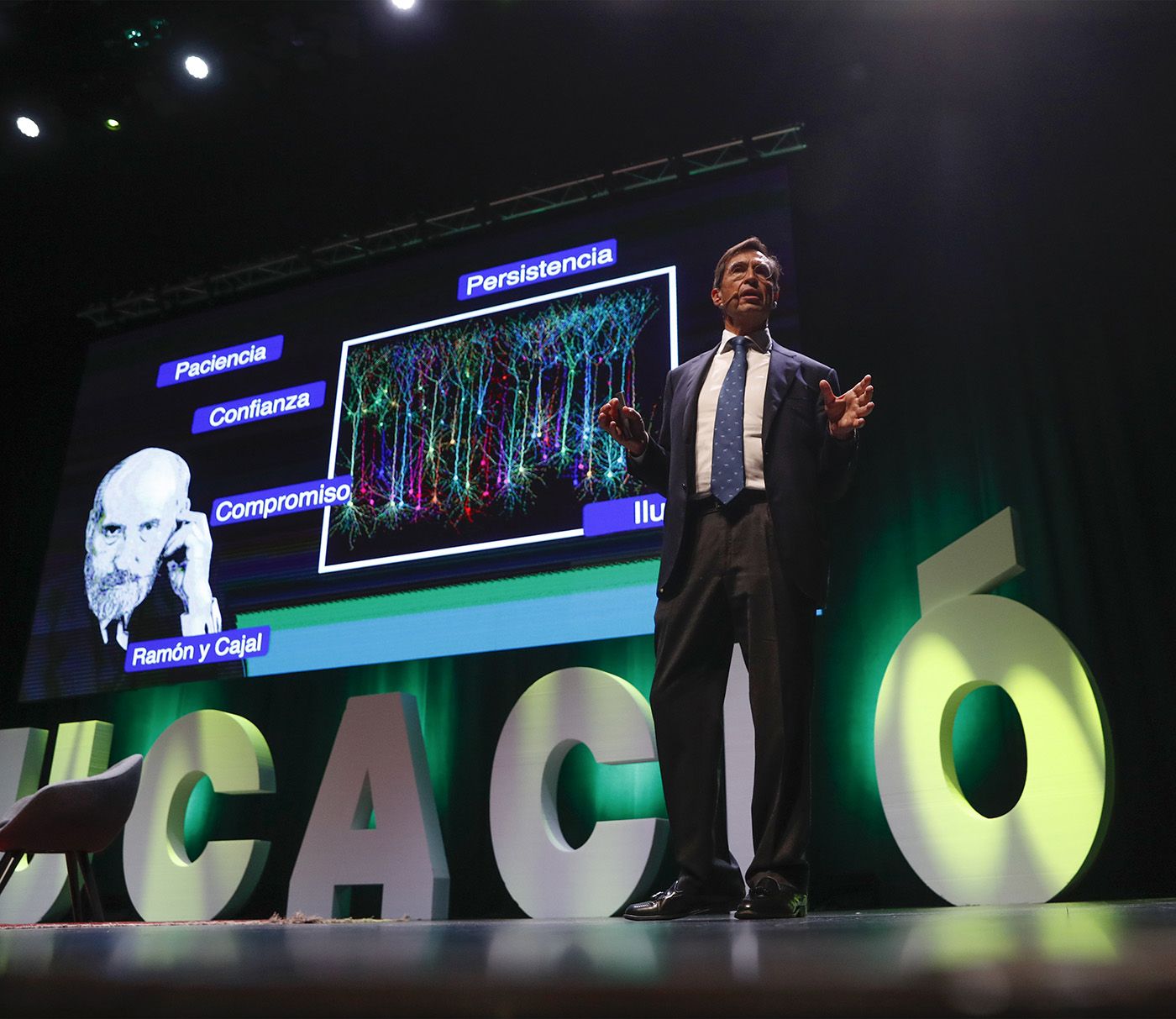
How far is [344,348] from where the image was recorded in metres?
4.26

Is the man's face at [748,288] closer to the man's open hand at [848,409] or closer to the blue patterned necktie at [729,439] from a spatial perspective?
the blue patterned necktie at [729,439]

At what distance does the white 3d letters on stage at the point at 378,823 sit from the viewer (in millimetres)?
3312

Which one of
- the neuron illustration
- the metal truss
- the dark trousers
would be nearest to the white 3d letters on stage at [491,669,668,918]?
the neuron illustration

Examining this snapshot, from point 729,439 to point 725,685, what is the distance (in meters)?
0.47

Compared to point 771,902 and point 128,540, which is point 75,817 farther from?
point 771,902

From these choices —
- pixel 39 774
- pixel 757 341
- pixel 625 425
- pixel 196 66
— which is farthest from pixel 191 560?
pixel 757 341

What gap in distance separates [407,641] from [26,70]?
2.85 metres

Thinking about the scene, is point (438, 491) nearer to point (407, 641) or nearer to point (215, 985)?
point (407, 641)

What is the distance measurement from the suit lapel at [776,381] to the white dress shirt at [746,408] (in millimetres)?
12

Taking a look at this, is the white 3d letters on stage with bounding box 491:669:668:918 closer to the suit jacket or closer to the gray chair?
the gray chair

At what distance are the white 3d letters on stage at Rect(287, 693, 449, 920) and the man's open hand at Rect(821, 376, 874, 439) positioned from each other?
87.9 inches

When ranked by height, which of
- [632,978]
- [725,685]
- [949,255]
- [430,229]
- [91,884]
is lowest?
[632,978]

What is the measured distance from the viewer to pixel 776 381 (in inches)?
75.2

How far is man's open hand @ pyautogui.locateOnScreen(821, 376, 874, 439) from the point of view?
1.77 metres
